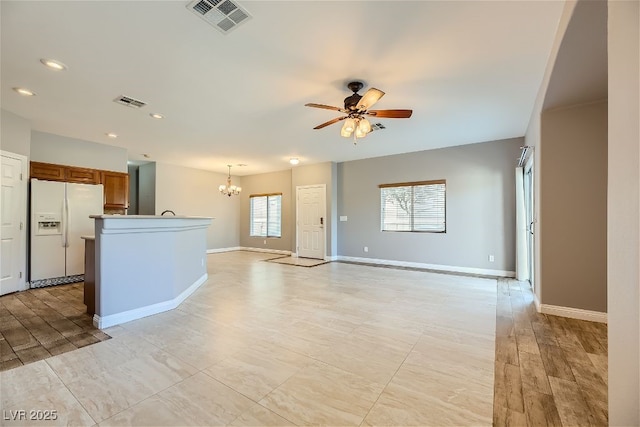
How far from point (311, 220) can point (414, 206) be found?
290 cm

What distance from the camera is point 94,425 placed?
1472mm

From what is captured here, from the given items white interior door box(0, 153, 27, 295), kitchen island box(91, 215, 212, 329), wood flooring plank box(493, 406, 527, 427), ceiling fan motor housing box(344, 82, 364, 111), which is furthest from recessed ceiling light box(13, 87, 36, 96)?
wood flooring plank box(493, 406, 527, 427)

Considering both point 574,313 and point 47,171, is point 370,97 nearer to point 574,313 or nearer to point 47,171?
point 574,313

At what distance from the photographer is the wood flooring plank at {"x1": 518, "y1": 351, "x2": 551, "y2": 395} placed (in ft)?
5.99

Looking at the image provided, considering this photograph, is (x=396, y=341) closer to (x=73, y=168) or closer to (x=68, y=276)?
(x=68, y=276)

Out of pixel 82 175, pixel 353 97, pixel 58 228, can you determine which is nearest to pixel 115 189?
pixel 82 175

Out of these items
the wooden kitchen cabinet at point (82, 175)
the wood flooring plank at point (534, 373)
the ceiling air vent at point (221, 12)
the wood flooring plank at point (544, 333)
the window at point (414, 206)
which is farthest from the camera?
the window at point (414, 206)

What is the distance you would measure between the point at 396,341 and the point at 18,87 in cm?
516

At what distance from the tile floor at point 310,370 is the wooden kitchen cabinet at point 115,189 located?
3.68 metres

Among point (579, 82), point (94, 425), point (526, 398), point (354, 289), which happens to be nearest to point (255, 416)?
point (94, 425)

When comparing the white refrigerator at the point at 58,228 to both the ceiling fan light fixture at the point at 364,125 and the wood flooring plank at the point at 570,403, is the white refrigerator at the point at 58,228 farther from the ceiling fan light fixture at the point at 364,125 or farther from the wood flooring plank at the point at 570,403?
the wood flooring plank at the point at 570,403

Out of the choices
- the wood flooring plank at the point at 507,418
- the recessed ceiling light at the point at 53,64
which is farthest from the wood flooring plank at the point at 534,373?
the recessed ceiling light at the point at 53,64

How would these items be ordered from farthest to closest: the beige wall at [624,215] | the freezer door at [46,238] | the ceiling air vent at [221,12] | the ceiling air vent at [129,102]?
the freezer door at [46,238]
the ceiling air vent at [129,102]
the ceiling air vent at [221,12]
the beige wall at [624,215]

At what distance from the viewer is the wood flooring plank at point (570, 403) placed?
1.53m
